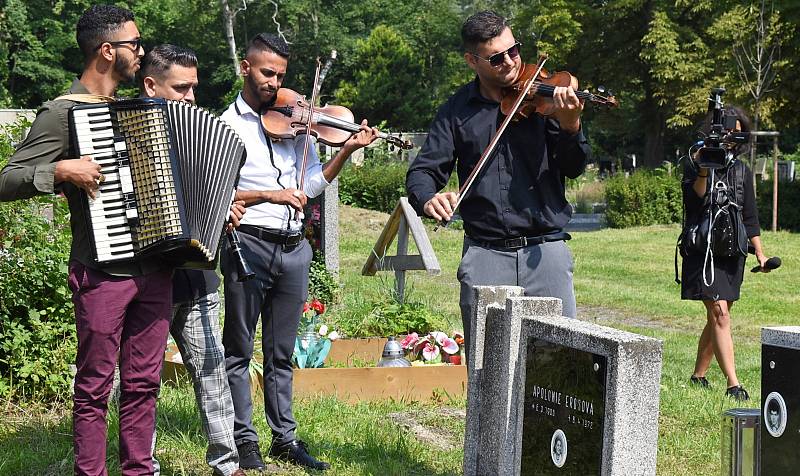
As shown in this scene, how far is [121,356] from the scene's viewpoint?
14.3 feet

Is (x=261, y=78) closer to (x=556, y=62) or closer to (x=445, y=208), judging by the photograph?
(x=445, y=208)

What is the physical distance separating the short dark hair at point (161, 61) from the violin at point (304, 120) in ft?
1.87

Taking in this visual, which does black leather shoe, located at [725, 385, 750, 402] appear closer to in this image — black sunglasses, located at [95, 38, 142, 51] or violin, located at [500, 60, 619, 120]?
violin, located at [500, 60, 619, 120]

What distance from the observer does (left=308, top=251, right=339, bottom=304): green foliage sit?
983cm

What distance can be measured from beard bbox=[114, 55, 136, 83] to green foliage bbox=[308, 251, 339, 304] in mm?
5590

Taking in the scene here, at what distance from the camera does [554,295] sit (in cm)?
477

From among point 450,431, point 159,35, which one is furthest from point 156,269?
point 159,35

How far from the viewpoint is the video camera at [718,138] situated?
6.75 metres

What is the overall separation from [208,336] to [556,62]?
33085 mm

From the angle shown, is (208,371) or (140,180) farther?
(208,371)

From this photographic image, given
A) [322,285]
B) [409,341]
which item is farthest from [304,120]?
[322,285]

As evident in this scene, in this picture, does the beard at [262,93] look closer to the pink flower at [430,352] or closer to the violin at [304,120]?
the violin at [304,120]

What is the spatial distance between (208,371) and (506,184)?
159cm

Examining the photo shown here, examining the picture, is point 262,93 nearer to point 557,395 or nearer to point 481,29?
point 481,29
